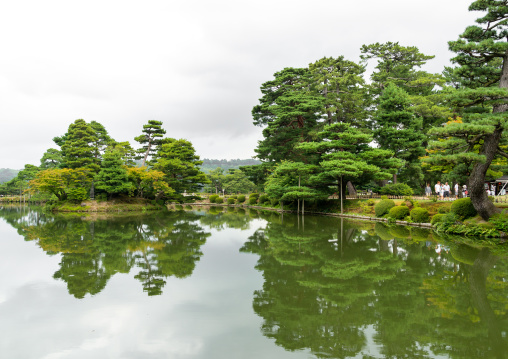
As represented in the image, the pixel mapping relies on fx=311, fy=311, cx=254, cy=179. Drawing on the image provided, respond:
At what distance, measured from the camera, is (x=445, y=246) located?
976 centimetres

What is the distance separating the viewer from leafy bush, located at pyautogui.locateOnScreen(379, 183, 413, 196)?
67.9 ft

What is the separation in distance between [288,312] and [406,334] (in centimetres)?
160

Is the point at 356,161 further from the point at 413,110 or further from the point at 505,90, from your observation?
the point at 505,90

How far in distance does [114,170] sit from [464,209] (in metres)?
23.8

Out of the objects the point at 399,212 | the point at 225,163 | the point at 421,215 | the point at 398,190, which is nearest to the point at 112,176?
the point at 399,212

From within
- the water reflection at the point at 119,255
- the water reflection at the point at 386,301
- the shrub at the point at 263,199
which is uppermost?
the shrub at the point at 263,199

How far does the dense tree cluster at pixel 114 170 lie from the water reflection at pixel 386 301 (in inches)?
814

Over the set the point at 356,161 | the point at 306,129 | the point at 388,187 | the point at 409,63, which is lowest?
the point at 388,187

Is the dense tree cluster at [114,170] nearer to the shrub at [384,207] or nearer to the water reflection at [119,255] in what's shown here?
the water reflection at [119,255]

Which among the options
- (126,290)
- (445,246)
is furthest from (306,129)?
(126,290)

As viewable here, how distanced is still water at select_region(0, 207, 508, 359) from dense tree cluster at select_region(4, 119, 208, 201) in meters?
17.1

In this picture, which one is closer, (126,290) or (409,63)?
(126,290)

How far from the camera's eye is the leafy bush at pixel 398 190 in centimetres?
2069

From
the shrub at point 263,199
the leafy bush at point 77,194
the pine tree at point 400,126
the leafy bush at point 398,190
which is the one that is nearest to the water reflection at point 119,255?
the leafy bush at point 77,194
